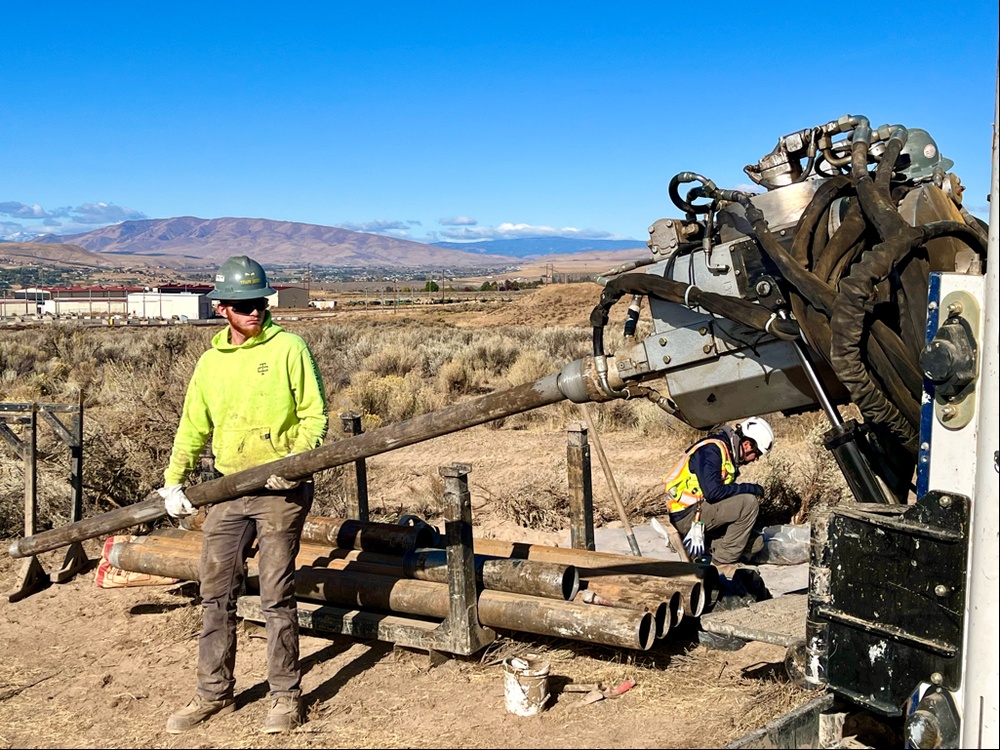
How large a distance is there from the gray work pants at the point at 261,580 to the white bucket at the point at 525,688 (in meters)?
1.10

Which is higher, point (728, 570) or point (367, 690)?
point (728, 570)

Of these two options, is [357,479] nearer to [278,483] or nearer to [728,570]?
[278,483]

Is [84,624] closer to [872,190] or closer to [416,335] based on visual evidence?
[872,190]

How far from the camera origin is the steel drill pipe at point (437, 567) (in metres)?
5.57

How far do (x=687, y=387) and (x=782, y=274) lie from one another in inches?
34.3

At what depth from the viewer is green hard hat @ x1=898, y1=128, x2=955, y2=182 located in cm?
400

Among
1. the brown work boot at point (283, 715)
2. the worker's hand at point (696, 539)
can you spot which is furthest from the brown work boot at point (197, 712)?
the worker's hand at point (696, 539)

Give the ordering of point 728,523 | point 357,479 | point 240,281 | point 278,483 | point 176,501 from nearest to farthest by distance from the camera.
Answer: point 278,483
point 240,281
point 176,501
point 728,523
point 357,479

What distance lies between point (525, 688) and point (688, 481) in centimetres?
258

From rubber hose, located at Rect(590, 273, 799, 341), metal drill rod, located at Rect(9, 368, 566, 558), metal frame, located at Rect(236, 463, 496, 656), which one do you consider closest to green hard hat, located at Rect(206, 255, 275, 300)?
metal drill rod, located at Rect(9, 368, 566, 558)

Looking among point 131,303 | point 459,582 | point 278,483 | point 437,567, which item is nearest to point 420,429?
point 278,483

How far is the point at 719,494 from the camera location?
270 inches

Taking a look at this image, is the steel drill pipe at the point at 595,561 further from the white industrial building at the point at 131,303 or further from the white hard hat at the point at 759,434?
the white industrial building at the point at 131,303

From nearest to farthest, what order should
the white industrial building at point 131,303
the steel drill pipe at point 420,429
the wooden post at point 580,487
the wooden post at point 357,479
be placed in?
the steel drill pipe at point 420,429, the wooden post at point 580,487, the wooden post at point 357,479, the white industrial building at point 131,303
